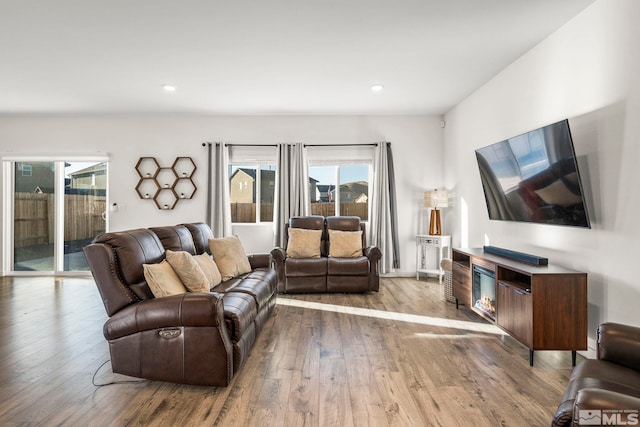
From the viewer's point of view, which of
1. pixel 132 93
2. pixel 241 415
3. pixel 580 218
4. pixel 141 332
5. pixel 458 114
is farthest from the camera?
pixel 458 114

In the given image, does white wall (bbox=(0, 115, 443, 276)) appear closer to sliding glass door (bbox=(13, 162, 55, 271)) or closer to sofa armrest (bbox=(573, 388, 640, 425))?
sliding glass door (bbox=(13, 162, 55, 271))

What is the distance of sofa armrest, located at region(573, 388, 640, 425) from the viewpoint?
1.05 m

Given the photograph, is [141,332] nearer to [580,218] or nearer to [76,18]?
[76,18]

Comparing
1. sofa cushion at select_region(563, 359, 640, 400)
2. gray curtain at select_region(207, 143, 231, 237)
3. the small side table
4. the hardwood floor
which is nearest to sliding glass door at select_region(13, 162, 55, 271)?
the hardwood floor

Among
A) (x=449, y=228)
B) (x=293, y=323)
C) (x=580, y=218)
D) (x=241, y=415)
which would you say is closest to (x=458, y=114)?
(x=449, y=228)

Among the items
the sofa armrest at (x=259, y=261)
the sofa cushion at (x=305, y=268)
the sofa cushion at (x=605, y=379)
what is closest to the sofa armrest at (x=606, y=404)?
the sofa cushion at (x=605, y=379)

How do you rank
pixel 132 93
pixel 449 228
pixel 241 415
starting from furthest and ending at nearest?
1. pixel 449 228
2. pixel 132 93
3. pixel 241 415

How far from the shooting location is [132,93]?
15.6 feet

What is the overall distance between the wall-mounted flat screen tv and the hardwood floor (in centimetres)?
113

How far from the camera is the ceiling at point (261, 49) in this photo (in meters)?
2.79

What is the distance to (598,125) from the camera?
267 cm

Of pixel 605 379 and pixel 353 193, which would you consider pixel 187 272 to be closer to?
pixel 605 379

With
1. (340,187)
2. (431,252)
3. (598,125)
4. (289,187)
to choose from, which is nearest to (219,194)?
(289,187)

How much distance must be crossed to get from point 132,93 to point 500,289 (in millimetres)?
4897
